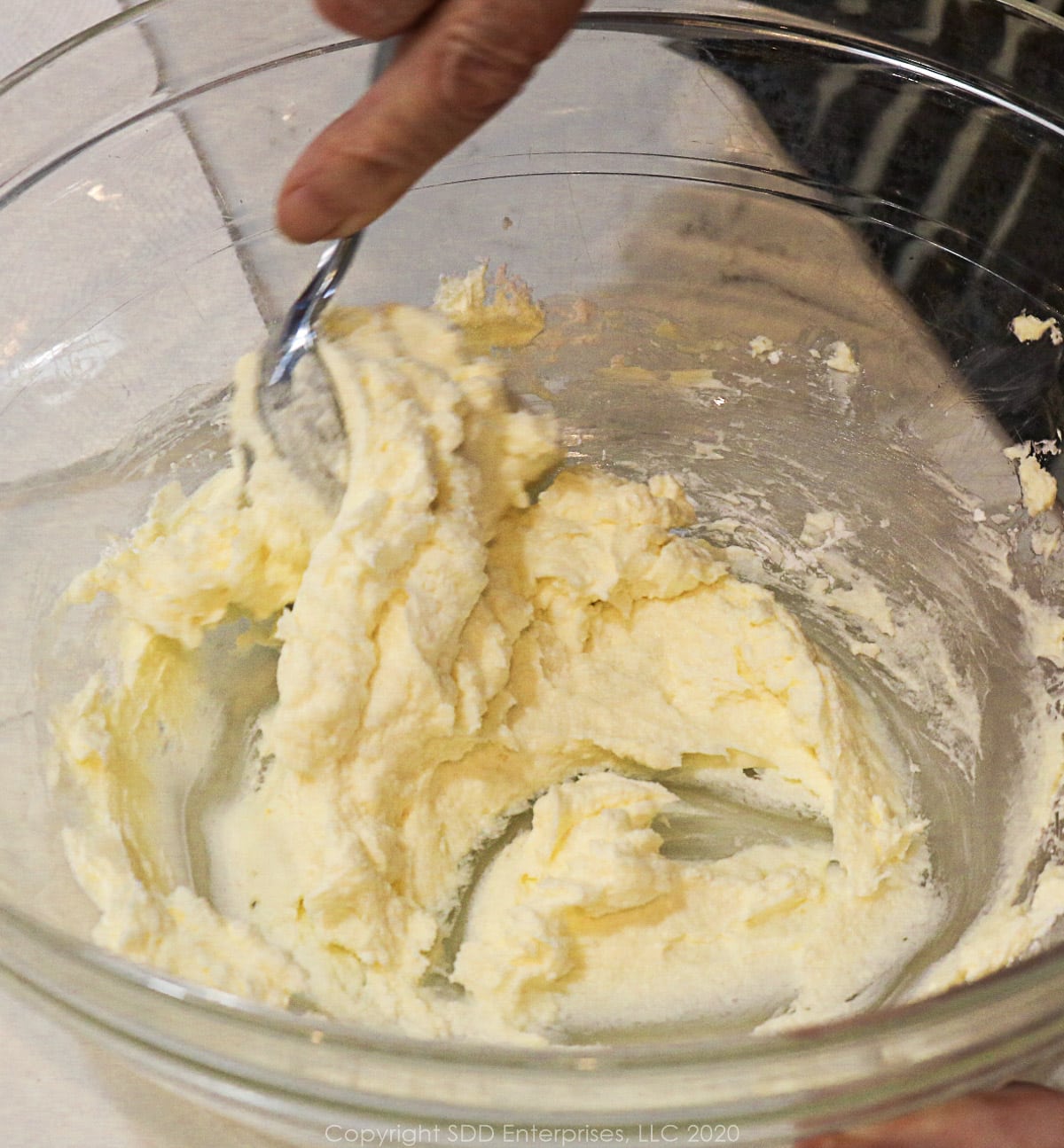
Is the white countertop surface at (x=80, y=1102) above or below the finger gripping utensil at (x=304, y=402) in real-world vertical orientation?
below

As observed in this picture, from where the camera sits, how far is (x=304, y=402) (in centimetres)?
158

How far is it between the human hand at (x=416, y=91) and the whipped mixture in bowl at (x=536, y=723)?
0.32m

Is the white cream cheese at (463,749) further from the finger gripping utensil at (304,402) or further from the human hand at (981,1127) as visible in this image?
the human hand at (981,1127)

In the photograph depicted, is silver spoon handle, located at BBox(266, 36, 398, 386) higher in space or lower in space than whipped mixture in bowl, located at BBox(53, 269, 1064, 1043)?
higher

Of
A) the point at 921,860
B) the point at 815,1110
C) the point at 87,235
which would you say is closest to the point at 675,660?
the point at 921,860

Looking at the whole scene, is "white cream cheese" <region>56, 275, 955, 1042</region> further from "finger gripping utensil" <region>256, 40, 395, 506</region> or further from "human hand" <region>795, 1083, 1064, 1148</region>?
"human hand" <region>795, 1083, 1064, 1148</region>

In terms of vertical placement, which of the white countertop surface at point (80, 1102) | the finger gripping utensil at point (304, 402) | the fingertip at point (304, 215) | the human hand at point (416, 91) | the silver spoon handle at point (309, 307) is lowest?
the white countertop surface at point (80, 1102)

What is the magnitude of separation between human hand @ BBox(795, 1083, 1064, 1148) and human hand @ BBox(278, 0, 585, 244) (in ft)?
3.95

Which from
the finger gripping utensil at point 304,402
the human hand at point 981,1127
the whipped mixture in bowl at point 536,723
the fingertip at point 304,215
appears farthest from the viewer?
the finger gripping utensil at point 304,402

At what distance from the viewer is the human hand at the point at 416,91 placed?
1.20 metres

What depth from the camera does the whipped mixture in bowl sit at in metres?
1.47

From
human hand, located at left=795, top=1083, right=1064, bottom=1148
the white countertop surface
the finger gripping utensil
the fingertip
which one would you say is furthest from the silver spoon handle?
human hand, located at left=795, top=1083, right=1064, bottom=1148

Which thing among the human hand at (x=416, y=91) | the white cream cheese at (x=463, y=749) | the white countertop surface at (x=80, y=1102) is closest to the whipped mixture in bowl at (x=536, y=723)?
the white cream cheese at (x=463, y=749)

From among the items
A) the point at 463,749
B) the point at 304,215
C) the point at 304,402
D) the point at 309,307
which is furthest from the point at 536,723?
the point at 304,215
